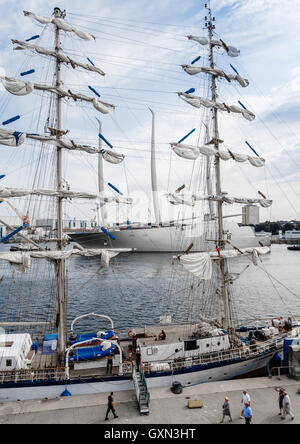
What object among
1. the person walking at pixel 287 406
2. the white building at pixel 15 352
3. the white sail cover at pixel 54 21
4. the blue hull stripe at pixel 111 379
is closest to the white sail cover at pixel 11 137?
the white sail cover at pixel 54 21

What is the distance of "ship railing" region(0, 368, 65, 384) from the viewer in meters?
18.4

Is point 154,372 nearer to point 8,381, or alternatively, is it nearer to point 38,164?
point 8,381

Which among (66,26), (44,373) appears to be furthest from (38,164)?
(44,373)

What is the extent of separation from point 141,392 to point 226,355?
23.5 ft

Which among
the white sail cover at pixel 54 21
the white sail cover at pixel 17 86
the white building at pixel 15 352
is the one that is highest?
the white sail cover at pixel 54 21

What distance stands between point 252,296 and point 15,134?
4160 centimetres

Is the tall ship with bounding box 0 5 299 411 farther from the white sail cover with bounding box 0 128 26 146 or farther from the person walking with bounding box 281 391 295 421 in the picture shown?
the person walking with bounding box 281 391 295 421

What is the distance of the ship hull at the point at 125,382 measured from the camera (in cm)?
1800

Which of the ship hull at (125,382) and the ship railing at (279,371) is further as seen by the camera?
the ship railing at (279,371)

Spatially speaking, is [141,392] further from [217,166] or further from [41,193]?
[217,166]

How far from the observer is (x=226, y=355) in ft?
70.2

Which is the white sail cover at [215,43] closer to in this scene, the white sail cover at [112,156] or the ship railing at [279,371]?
the white sail cover at [112,156]

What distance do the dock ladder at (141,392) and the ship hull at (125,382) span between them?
0.83m

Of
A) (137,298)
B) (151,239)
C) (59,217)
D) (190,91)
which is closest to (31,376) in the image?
(59,217)
